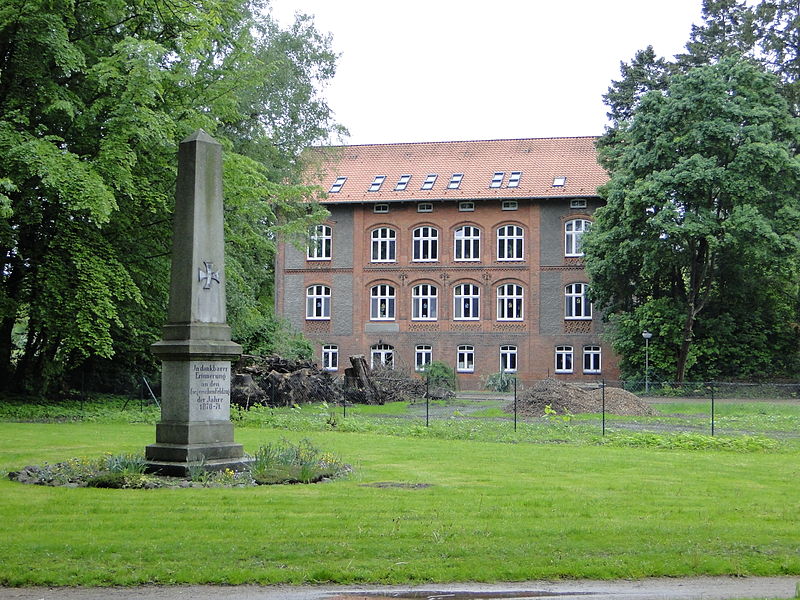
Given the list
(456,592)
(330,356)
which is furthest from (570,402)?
(330,356)

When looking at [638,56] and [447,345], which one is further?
[447,345]

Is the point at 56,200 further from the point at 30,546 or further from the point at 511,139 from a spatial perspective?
the point at 511,139

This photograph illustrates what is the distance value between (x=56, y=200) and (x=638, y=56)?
110ft

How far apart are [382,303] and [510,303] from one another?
7267mm

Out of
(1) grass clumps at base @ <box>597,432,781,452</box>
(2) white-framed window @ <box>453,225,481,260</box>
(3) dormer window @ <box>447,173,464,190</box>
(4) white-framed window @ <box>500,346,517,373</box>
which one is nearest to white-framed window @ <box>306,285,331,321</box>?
(2) white-framed window @ <box>453,225,481,260</box>

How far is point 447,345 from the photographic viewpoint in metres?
54.4

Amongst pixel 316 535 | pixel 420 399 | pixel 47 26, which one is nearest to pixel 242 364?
pixel 420 399

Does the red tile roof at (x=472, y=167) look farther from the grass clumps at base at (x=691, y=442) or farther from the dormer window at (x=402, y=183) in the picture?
the grass clumps at base at (x=691, y=442)

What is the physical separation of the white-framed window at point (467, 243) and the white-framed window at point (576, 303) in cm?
536

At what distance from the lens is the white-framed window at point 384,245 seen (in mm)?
55500

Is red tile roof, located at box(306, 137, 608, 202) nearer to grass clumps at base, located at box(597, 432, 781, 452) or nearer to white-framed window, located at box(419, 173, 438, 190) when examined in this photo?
white-framed window, located at box(419, 173, 438, 190)

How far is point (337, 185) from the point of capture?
56.8m

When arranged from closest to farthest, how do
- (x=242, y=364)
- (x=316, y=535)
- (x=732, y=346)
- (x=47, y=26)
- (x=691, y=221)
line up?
(x=316, y=535)
(x=47, y=26)
(x=242, y=364)
(x=691, y=221)
(x=732, y=346)

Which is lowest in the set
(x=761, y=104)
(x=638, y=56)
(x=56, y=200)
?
(x=56, y=200)
